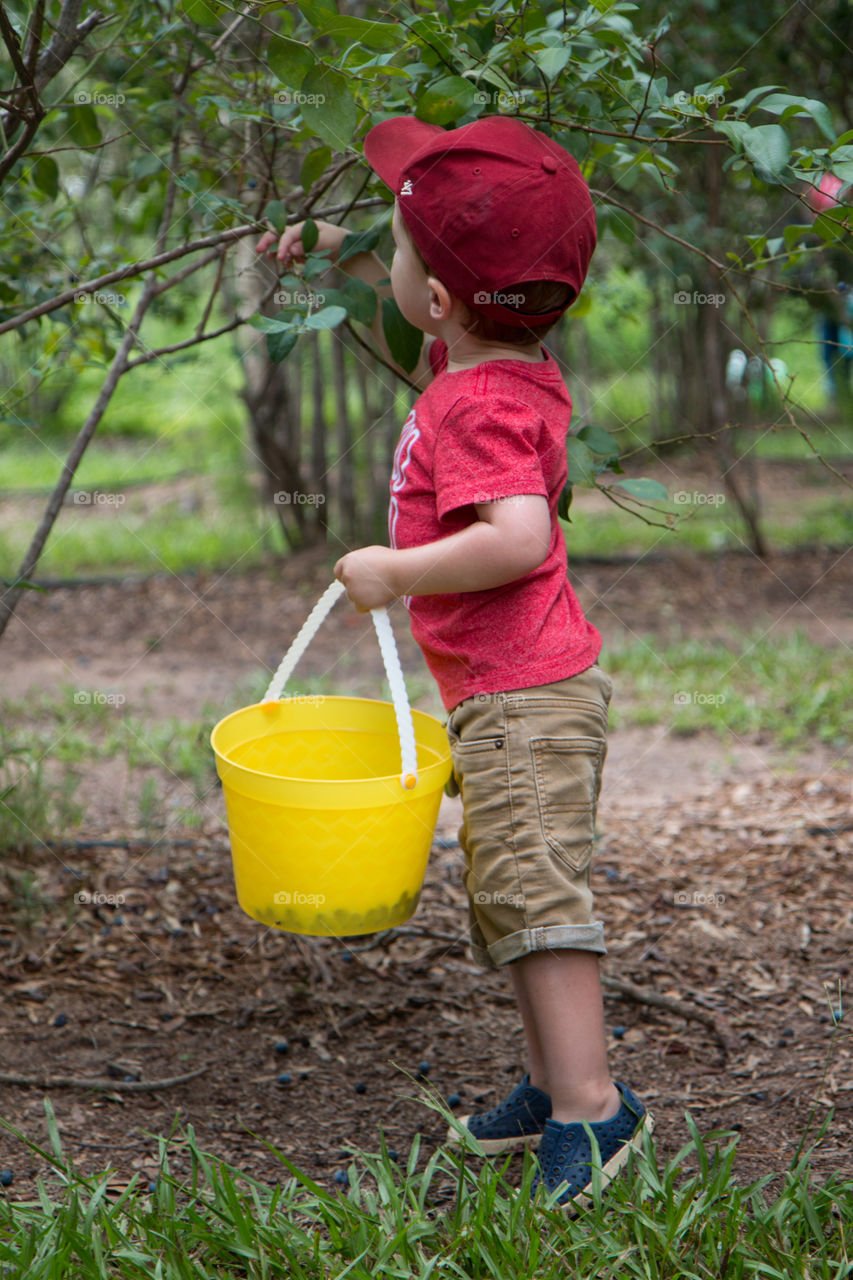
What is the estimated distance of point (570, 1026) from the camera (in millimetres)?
1578

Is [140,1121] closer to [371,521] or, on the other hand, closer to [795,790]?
[795,790]

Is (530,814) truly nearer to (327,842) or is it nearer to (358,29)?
(327,842)

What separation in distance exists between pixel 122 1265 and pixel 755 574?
4373mm

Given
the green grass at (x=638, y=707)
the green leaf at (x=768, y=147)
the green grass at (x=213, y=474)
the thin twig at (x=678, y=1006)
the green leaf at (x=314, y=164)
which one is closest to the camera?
the green leaf at (x=768, y=147)

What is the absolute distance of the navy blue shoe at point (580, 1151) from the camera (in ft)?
5.08

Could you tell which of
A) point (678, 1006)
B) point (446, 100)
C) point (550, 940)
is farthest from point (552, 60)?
point (678, 1006)

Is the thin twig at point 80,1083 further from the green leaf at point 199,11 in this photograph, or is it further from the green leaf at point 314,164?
the green leaf at point 199,11

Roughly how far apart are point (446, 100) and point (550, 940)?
1.11m

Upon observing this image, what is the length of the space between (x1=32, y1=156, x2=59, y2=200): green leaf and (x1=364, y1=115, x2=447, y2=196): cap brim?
802 mm

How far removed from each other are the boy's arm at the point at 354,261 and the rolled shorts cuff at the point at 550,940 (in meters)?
0.84

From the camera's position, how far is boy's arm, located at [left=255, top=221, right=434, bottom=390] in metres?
1.80

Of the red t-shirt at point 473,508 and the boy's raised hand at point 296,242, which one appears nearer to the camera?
the red t-shirt at point 473,508

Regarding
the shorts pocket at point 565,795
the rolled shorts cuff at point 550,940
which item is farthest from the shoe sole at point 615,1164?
the shorts pocket at point 565,795

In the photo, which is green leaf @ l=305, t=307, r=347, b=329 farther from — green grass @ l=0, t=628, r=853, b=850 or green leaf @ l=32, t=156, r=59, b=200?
green grass @ l=0, t=628, r=853, b=850
